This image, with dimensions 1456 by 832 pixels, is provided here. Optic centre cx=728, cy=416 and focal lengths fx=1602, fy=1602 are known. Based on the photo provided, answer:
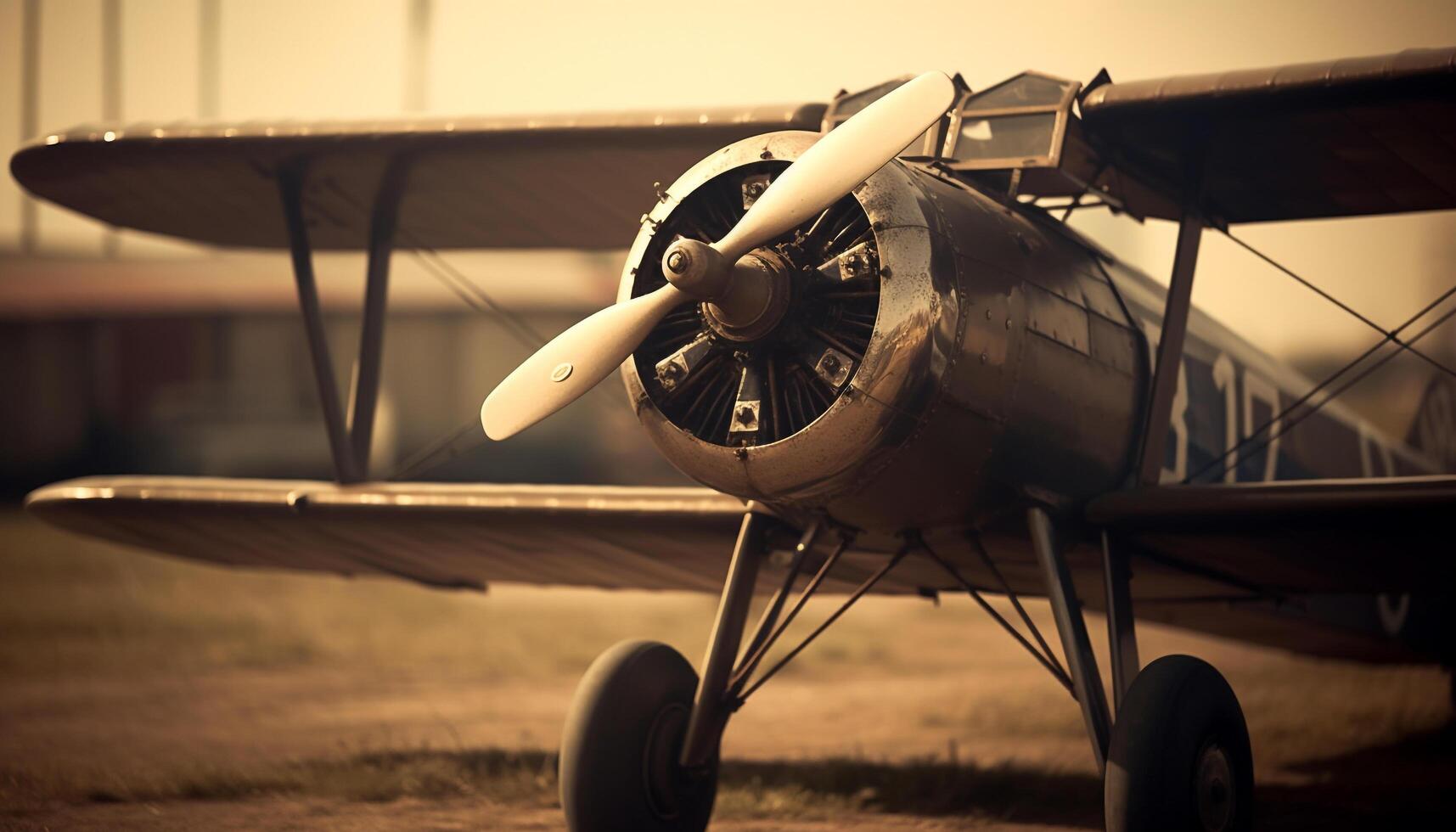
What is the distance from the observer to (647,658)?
19.7ft

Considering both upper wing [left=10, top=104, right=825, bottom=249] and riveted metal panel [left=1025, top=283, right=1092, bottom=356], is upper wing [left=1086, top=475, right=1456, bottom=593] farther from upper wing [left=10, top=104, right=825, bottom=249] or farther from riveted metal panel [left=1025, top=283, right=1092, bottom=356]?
upper wing [left=10, top=104, right=825, bottom=249]

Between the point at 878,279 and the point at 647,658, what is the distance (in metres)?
1.91

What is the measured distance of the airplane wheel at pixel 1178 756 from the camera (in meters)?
4.87

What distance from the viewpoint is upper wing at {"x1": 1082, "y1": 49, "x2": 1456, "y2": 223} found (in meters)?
5.70

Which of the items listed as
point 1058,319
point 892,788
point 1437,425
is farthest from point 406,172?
point 1437,425

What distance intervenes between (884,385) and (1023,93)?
167 centimetres

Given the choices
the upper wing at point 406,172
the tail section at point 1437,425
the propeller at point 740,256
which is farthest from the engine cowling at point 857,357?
the tail section at point 1437,425

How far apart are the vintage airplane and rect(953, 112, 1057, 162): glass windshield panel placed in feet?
0.04

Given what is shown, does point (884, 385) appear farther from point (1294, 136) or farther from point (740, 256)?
point (1294, 136)

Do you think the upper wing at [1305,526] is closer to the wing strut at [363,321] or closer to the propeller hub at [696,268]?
the propeller hub at [696,268]

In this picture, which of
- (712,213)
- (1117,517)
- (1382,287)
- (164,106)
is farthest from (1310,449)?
(164,106)

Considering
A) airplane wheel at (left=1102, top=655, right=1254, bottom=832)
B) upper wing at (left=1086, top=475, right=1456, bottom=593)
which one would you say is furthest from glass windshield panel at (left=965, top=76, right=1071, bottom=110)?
airplane wheel at (left=1102, top=655, right=1254, bottom=832)

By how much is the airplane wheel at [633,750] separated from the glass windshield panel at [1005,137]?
221 cm

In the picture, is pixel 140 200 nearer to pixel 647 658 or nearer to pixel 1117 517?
pixel 647 658
